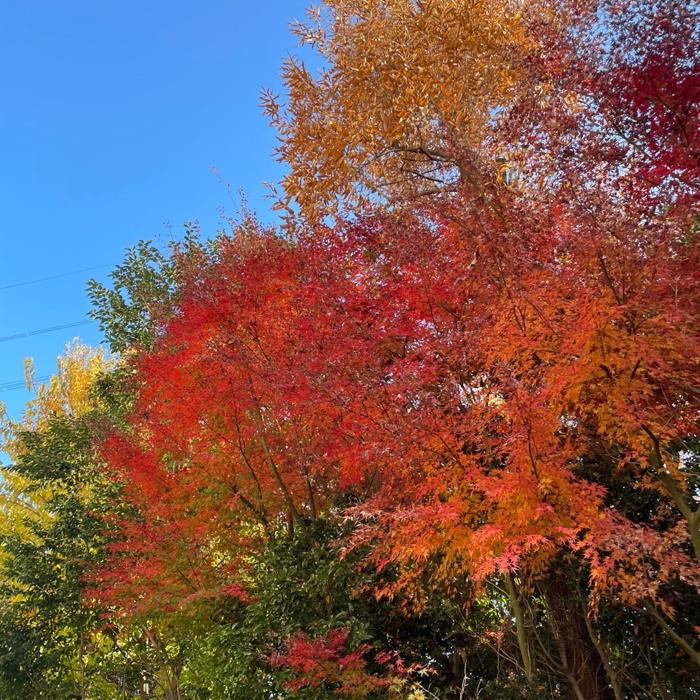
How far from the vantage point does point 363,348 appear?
286 inches

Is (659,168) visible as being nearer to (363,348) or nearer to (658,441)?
(658,441)

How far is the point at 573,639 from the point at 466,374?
4096mm

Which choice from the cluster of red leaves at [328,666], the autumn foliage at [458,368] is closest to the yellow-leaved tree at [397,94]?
the autumn foliage at [458,368]

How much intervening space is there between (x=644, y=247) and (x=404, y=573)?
169 inches

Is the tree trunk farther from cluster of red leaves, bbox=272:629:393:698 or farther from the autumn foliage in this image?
cluster of red leaves, bbox=272:629:393:698

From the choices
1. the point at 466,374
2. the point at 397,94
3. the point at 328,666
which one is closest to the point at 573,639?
the point at 328,666

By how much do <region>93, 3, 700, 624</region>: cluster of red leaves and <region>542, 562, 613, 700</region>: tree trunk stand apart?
0.99 metres

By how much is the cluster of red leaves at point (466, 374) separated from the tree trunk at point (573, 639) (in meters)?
0.99

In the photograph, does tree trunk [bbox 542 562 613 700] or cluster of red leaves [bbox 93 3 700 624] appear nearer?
cluster of red leaves [bbox 93 3 700 624]

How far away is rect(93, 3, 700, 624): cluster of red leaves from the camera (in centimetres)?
517

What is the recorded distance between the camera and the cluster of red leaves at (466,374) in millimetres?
5172

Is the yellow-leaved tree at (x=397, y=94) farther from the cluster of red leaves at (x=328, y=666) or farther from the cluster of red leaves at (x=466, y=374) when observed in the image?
the cluster of red leaves at (x=328, y=666)

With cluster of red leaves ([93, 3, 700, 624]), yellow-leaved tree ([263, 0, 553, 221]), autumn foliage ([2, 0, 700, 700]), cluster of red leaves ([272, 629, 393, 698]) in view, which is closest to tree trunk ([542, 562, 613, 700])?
autumn foliage ([2, 0, 700, 700])

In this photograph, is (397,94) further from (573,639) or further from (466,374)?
(573,639)
